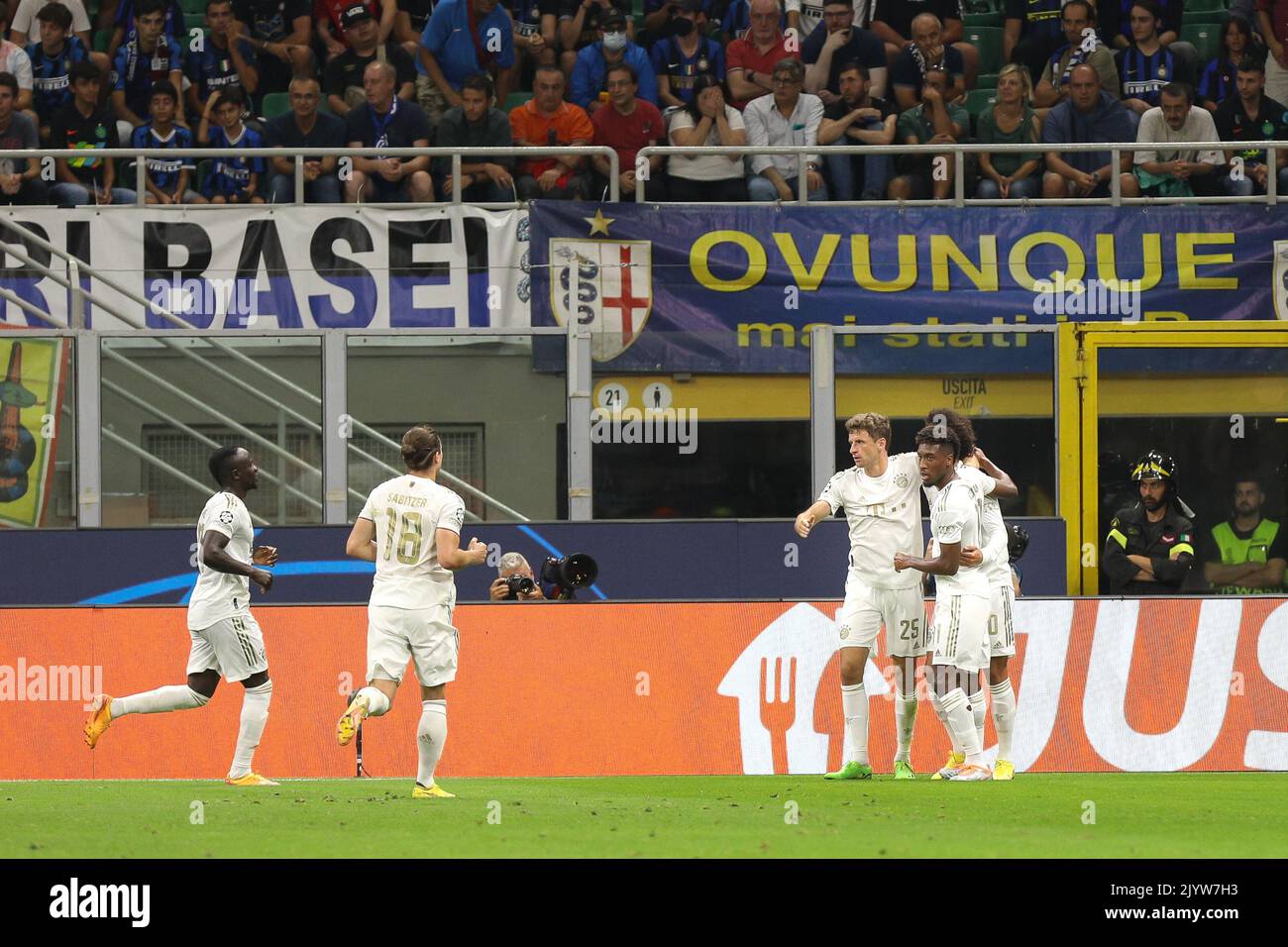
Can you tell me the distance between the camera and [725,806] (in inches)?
408

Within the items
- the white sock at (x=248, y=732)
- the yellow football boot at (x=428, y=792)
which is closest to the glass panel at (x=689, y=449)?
the white sock at (x=248, y=732)

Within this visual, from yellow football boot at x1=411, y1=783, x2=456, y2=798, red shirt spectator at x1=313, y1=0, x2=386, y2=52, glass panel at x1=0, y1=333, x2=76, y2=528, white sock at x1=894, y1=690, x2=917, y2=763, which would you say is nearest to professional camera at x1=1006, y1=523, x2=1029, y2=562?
white sock at x1=894, y1=690, x2=917, y2=763

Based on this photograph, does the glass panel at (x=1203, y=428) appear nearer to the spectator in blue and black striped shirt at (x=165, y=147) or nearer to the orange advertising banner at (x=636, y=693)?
the orange advertising banner at (x=636, y=693)

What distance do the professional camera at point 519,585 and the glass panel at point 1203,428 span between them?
484 centimetres

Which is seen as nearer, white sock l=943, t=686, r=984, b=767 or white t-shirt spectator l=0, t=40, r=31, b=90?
white sock l=943, t=686, r=984, b=767

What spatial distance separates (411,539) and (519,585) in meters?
4.17

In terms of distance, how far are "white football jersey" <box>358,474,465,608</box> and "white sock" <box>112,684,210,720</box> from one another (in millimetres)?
2077

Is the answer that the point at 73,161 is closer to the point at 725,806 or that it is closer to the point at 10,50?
the point at 10,50

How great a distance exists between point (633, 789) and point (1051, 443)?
6.10 m

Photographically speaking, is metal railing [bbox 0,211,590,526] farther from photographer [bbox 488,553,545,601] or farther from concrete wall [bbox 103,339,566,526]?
photographer [bbox 488,553,545,601]

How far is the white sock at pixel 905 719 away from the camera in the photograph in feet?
40.5

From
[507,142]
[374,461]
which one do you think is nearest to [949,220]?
[507,142]

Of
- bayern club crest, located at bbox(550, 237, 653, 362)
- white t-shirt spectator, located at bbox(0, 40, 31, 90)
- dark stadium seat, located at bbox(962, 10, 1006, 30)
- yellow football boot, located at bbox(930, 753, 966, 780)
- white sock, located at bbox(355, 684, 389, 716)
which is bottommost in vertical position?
yellow football boot, located at bbox(930, 753, 966, 780)

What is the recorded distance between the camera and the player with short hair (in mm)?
11695
